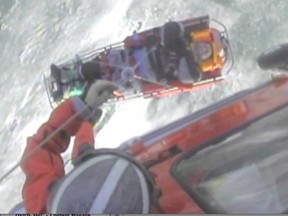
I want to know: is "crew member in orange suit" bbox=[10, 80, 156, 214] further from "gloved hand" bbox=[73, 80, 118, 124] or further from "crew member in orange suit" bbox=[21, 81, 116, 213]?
"gloved hand" bbox=[73, 80, 118, 124]

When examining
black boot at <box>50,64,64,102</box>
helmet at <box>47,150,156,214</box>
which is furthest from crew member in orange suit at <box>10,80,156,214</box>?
black boot at <box>50,64,64,102</box>

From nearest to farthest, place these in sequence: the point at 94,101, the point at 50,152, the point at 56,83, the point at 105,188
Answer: the point at 105,188 < the point at 50,152 < the point at 94,101 < the point at 56,83

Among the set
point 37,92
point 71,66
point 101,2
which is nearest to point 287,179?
point 71,66

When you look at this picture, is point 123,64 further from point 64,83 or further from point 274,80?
point 274,80

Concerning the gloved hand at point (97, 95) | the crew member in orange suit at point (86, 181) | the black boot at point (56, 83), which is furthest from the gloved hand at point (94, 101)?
the black boot at point (56, 83)

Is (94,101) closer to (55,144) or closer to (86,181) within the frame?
(55,144)

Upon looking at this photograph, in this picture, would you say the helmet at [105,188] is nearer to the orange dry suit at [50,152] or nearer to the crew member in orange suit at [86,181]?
the crew member in orange suit at [86,181]

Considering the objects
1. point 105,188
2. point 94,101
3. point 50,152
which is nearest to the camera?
point 105,188

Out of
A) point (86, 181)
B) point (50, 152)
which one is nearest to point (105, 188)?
point (86, 181)
